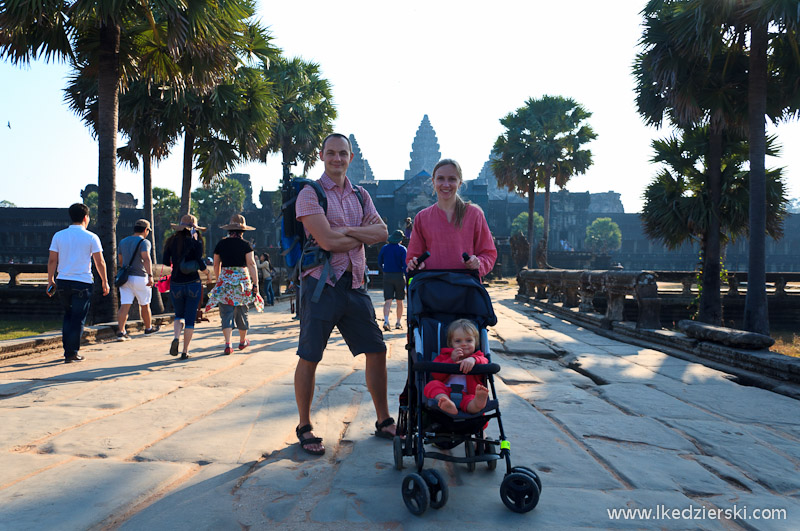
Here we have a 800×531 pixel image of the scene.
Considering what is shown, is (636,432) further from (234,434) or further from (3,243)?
(3,243)

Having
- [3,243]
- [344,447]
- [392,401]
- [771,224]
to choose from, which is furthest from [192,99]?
[3,243]

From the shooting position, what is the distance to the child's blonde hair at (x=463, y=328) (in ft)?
8.89

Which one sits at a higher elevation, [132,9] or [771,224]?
[132,9]

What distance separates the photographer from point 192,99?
12.1 meters

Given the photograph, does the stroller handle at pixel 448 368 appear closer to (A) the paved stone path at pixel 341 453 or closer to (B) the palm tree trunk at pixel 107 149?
(A) the paved stone path at pixel 341 453

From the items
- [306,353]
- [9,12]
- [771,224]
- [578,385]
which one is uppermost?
[9,12]

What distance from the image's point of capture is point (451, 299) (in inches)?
114

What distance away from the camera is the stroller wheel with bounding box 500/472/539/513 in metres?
2.17

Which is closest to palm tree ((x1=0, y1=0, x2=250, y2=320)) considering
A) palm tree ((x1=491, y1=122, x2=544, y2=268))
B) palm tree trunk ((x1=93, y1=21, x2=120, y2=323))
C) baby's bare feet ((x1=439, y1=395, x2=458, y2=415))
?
palm tree trunk ((x1=93, y1=21, x2=120, y2=323))

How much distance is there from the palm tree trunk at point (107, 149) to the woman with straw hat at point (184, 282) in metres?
2.56

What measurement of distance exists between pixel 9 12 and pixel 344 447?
7543 mm

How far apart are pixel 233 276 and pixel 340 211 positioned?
11.9ft

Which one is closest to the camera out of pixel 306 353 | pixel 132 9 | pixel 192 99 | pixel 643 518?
pixel 643 518

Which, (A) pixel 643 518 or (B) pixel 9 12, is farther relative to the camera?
(B) pixel 9 12
